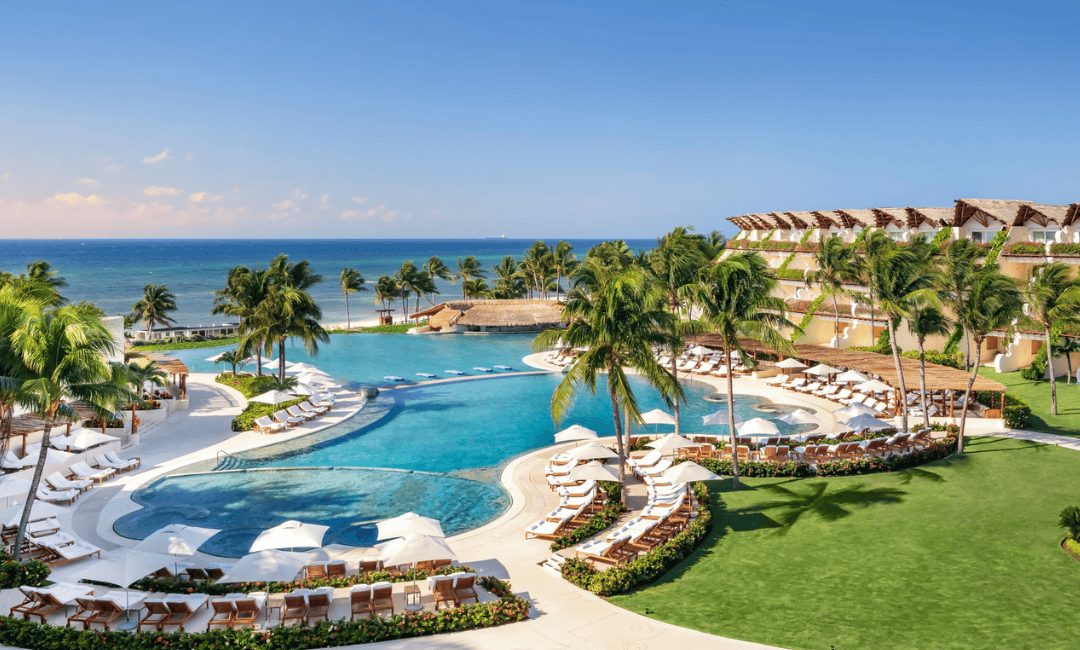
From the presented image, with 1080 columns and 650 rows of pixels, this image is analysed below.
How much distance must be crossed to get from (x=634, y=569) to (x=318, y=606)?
6.85m

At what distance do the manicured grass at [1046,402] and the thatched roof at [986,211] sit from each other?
1048 centimetres

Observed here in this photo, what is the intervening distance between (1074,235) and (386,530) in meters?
43.4

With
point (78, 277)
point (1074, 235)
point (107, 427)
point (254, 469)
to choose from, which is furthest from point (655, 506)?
point (78, 277)

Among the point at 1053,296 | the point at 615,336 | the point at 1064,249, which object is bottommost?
the point at 615,336

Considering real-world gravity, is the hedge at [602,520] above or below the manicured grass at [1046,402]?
below

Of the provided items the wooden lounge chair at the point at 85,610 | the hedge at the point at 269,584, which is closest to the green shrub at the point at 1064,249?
the hedge at the point at 269,584

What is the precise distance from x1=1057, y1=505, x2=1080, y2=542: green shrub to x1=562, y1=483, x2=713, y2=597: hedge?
28.1ft

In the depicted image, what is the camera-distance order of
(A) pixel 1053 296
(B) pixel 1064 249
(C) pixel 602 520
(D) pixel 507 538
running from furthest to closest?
(B) pixel 1064 249, (A) pixel 1053 296, (C) pixel 602 520, (D) pixel 507 538

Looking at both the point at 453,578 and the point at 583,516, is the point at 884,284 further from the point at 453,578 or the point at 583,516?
the point at 453,578

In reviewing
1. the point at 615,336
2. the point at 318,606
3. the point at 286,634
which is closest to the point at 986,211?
the point at 615,336

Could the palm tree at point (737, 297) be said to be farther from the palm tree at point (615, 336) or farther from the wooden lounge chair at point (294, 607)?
the wooden lounge chair at point (294, 607)

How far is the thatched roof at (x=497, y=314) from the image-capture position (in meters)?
63.2

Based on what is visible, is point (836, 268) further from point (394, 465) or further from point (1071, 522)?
point (394, 465)

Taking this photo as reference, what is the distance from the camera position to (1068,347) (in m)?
34.7
